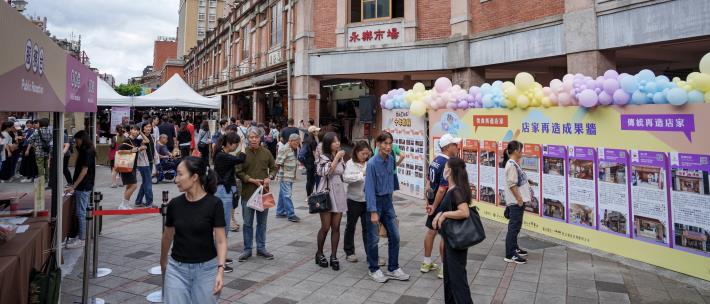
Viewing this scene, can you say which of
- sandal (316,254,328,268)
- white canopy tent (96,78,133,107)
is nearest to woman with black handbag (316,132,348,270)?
sandal (316,254,328,268)

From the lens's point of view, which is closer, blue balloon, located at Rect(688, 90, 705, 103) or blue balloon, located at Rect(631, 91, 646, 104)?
blue balloon, located at Rect(688, 90, 705, 103)

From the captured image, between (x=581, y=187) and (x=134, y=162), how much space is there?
817 cm

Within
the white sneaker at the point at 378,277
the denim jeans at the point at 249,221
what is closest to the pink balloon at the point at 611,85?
the white sneaker at the point at 378,277

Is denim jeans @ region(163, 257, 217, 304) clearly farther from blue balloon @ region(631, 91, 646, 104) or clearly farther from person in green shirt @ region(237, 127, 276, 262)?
blue balloon @ region(631, 91, 646, 104)

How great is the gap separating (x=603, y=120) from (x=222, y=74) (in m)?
32.8

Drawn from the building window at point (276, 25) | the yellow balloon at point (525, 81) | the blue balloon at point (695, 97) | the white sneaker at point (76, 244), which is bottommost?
the white sneaker at point (76, 244)

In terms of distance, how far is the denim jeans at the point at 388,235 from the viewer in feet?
17.4

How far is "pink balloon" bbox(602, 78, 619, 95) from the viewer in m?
6.18

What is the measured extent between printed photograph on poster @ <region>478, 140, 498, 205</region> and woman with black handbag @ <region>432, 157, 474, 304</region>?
182 inches

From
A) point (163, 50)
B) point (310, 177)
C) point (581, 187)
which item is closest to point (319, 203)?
point (310, 177)

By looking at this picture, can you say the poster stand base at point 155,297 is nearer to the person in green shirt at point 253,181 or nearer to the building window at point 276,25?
the person in green shirt at point 253,181

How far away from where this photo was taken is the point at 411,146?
1102cm

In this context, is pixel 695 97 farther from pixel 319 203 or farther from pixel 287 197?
pixel 287 197

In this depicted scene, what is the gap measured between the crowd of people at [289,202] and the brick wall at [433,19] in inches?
300
